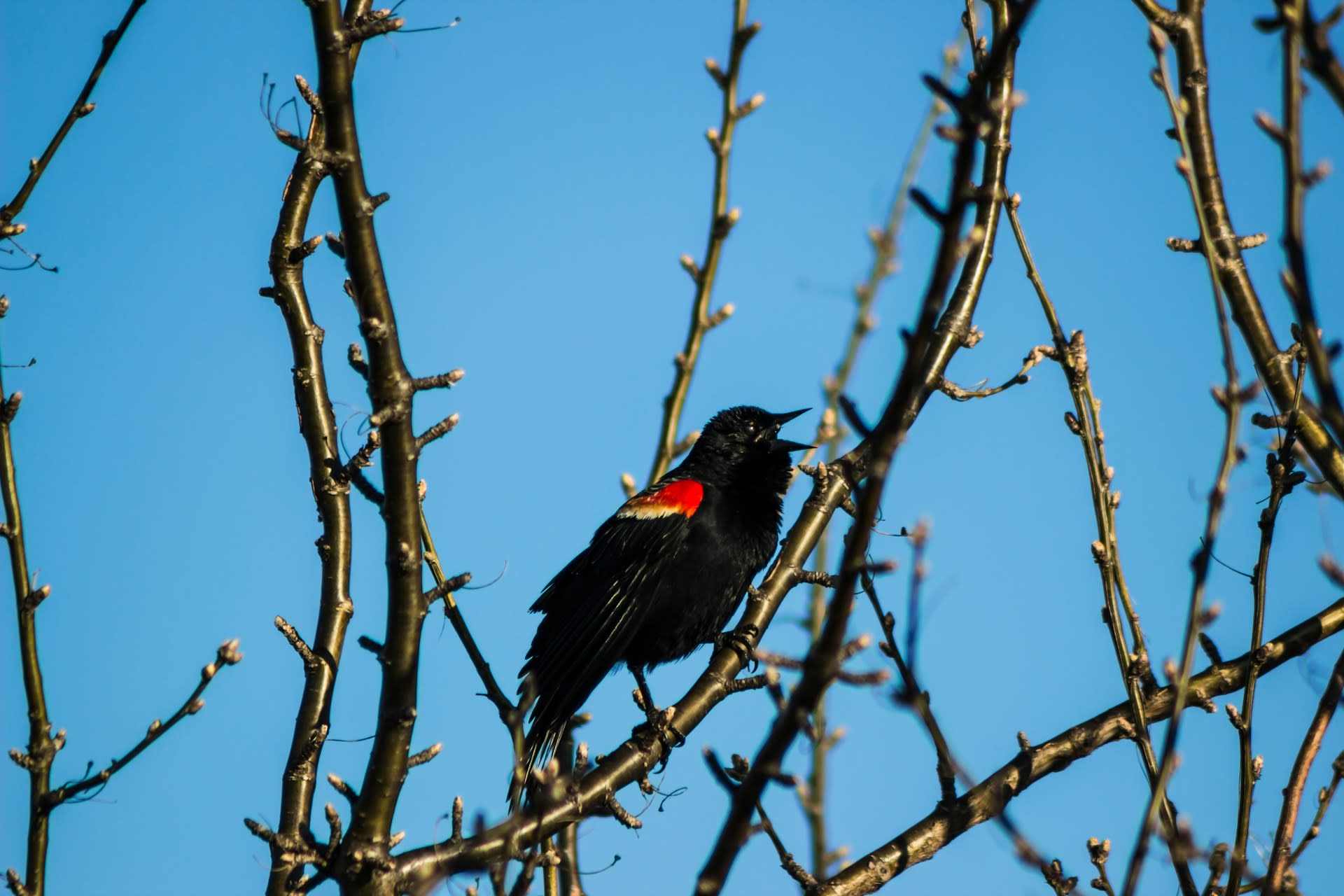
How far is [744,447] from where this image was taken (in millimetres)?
5613

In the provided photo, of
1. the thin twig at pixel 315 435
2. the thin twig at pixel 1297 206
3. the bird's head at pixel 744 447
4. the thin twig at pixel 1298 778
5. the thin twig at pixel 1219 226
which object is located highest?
the bird's head at pixel 744 447

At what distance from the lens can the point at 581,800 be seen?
3.09 metres

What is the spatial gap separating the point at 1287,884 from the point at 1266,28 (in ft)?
4.77

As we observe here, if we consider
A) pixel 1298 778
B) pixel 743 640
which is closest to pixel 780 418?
pixel 743 640

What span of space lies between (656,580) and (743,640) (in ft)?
3.10

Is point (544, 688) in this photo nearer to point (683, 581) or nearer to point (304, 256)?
point (683, 581)

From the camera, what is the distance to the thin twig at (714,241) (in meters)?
3.56

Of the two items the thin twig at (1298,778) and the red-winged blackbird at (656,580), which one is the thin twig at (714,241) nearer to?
the red-winged blackbird at (656,580)

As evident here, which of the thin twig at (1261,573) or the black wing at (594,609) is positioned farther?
the black wing at (594,609)

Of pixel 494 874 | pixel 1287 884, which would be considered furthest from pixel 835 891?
pixel 494 874

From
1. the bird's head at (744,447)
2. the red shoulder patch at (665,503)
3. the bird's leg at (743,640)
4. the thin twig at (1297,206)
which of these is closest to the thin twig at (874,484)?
the thin twig at (1297,206)

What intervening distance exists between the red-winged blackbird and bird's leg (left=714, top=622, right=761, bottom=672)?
1.78 feet

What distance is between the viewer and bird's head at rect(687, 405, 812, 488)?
539 centimetres

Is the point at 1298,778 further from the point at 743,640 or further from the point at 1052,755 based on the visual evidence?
the point at 743,640
